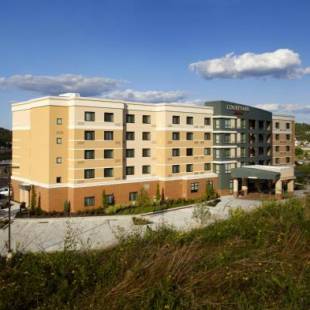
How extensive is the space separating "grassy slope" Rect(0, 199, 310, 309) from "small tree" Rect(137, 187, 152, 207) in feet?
87.8

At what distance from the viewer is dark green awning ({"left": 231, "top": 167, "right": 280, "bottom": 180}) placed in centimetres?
3822

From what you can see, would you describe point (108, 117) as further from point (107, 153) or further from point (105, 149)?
point (107, 153)

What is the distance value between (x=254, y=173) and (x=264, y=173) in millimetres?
1109

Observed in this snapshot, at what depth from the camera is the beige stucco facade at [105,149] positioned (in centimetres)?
3072

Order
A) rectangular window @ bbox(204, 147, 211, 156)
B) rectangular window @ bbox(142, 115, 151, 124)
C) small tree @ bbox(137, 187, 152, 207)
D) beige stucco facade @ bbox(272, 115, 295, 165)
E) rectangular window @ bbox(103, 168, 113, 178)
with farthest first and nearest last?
1. beige stucco facade @ bbox(272, 115, 295, 165)
2. rectangular window @ bbox(204, 147, 211, 156)
3. rectangular window @ bbox(142, 115, 151, 124)
4. small tree @ bbox(137, 187, 152, 207)
5. rectangular window @ bbox(103, 168, 113, 178)

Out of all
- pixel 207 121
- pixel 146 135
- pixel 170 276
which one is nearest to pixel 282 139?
pixel 207 121

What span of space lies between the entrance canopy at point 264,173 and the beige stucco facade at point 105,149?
2.84m

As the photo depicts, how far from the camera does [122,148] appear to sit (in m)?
34.1

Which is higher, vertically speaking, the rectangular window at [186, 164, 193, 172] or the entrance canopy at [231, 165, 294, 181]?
the rectangular window at [186, 164, 193, 172]

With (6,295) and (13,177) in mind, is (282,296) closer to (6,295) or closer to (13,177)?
(6,295)

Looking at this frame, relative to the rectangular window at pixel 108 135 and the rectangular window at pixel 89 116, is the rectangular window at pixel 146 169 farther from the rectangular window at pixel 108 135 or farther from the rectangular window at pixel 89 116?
the rectangular window at pixel 89 116

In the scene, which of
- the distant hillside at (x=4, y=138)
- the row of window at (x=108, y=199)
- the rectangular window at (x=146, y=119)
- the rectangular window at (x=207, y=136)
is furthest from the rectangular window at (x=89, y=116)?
the distant hillside at (x=4, y=138)

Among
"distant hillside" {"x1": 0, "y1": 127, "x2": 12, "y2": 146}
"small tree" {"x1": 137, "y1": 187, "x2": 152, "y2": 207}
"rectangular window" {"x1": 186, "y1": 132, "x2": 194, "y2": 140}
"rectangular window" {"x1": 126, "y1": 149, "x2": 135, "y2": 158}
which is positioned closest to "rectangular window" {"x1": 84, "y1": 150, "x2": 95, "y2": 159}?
"rectangular window" {"x1": 126, "y1": 149, "x2": 135, "y2": 158}

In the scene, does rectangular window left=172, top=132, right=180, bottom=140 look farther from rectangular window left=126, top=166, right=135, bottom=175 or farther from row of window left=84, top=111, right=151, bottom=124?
rectangular window left=126, top=166, right=135, bottom=175
